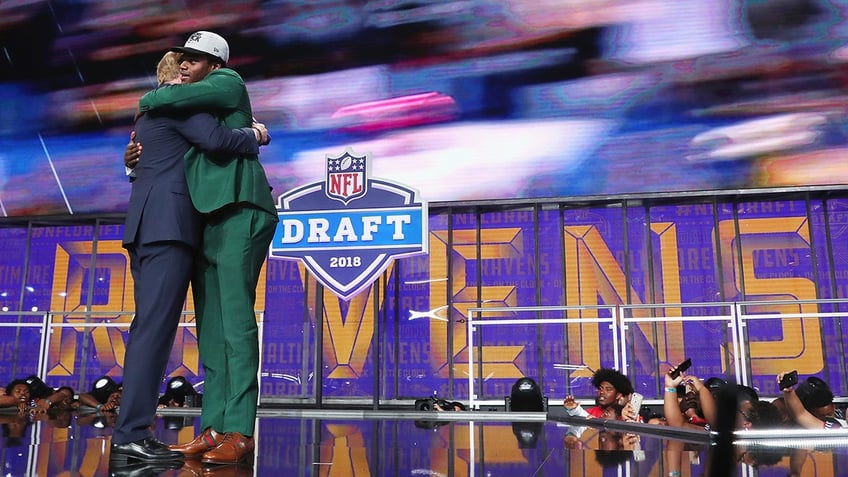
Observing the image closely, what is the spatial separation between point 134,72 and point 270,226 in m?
8.07

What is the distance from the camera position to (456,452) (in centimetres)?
187

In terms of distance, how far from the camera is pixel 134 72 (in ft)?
29.3

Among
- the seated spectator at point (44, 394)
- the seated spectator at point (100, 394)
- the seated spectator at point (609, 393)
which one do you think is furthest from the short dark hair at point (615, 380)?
the seated spectator at point (44, 394)

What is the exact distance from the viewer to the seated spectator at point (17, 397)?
14.0 feet

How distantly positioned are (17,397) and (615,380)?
157 inches

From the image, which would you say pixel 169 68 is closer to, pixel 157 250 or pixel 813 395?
pixel 157 250

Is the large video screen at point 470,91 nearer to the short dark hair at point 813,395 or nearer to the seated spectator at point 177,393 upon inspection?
the seated spectator at point 177,393

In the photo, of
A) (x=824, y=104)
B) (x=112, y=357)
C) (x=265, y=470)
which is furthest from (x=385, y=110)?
(x=265, y=470)

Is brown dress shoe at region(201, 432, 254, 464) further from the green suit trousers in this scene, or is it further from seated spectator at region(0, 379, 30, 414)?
seated spectator at region(0, 379, 30, 414)

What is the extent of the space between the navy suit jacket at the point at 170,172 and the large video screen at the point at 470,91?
18.3 ft

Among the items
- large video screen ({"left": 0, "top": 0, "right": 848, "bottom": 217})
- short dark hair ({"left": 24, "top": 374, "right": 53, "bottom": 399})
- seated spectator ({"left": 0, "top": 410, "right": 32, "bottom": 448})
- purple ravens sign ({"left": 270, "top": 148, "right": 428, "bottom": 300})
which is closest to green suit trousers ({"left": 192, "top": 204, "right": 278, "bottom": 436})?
seated spectator ({"left": 0, "top": 410, "right": 32, "bottom": 448})

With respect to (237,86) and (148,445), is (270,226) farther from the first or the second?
(148,445)

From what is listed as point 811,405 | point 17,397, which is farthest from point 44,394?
point 811,405

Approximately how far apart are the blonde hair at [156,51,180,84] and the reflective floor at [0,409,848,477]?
3.19 ft
